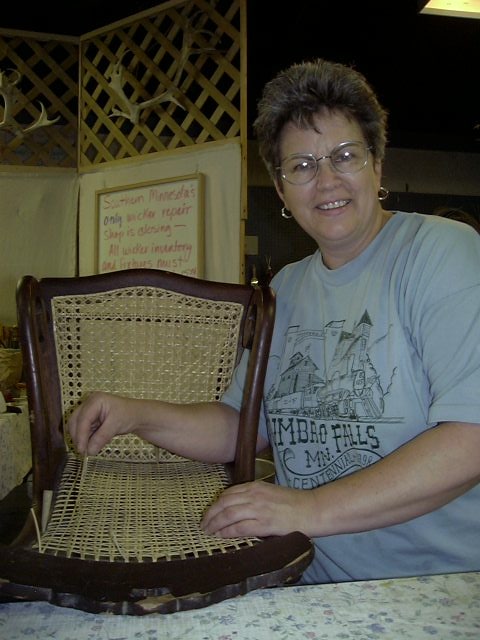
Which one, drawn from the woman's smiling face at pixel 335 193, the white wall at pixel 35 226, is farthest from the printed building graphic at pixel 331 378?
the white wall at pixel 35 226

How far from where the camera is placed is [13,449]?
1330 mm

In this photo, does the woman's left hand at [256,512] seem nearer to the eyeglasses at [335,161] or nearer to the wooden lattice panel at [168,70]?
the eyeglasses at [335,161]

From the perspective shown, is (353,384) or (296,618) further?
(353,384)

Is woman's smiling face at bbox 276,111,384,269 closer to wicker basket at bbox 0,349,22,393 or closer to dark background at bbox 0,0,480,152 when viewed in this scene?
wicker basket at bbox 0,349,22,393

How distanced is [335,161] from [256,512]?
1.34 ft

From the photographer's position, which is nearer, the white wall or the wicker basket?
the wicker basket

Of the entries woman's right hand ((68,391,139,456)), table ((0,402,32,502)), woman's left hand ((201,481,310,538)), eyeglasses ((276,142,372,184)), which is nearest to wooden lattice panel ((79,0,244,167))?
table ((0,402,32,502))

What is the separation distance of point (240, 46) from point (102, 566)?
1.79 m

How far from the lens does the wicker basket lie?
5.01 ft

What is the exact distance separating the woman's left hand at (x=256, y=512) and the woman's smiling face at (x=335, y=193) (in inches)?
12.8

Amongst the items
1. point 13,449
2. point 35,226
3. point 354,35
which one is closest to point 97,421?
point 13,449

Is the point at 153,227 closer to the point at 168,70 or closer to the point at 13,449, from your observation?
the point at 168,70

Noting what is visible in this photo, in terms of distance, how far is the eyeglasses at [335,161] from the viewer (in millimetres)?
687

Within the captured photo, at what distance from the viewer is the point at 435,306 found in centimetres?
57
